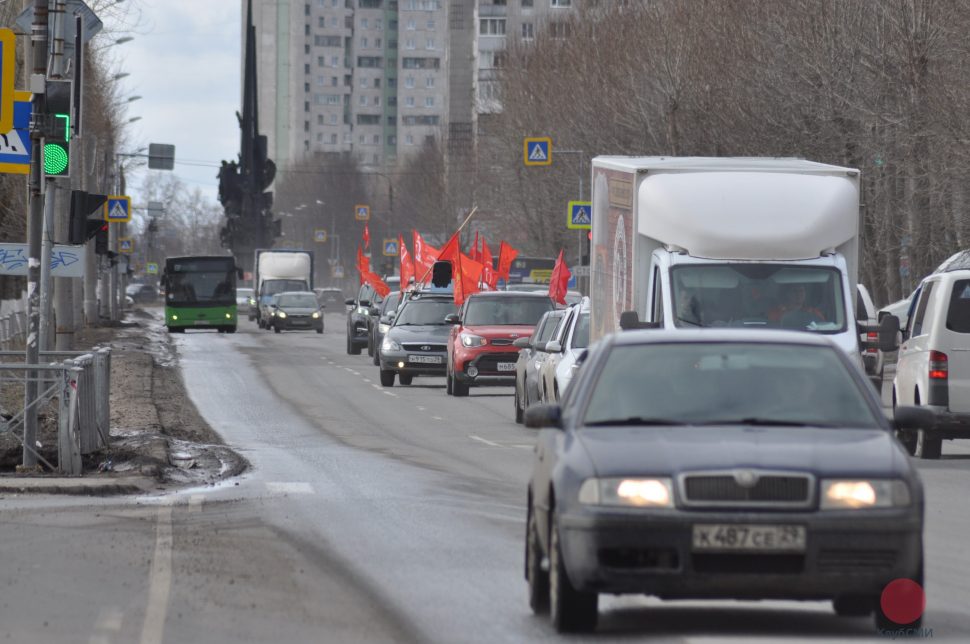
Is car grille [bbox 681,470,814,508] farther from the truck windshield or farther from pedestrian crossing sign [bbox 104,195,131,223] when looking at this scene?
pedestrian crossing sign [bbox 104,195,131,223]

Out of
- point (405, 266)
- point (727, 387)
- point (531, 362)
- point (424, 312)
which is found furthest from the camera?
point (405, 266)

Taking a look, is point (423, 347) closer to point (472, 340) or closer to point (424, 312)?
point (424, 312)

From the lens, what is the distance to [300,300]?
7294 cm

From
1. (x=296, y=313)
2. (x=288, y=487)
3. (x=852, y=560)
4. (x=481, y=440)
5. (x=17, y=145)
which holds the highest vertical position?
(x=17, y=145)

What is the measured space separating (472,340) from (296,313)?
135 ft

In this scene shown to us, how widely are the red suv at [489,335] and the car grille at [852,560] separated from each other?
23238 mm

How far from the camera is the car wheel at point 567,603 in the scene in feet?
26.9

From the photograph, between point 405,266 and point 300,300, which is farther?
point 300,300

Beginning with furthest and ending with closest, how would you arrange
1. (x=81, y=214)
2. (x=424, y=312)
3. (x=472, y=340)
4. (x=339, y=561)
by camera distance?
1. (x=424, y=312)
2. (x=472, y=340)
3. (x=81, y=214)
4. (x=339, y=561)

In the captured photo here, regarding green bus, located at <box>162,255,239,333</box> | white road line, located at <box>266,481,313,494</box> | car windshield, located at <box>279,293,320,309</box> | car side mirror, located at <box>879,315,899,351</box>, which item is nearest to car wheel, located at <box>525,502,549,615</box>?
white road line, located at <box>266,481,313,494</box>

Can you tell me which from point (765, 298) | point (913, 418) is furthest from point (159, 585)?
point (765, 298)

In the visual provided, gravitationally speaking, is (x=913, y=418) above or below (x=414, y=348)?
above

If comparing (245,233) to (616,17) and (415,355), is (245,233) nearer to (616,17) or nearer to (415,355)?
(616,17)

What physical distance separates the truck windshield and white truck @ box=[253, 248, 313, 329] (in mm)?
65278
